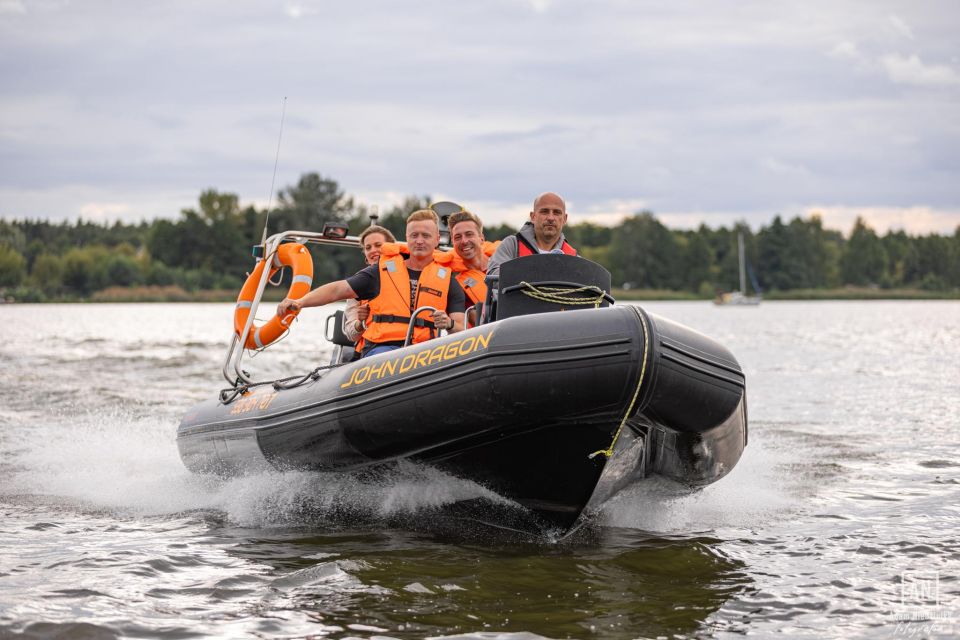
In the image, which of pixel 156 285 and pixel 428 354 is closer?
pixel 428 354

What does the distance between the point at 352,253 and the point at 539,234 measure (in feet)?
214

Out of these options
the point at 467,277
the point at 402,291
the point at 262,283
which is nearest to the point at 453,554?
the point at 402,291

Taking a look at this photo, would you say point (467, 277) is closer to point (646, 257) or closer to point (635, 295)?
point (635, 295)

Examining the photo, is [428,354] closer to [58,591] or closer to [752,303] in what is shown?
[58,591]

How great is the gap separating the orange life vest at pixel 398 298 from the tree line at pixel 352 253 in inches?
2301

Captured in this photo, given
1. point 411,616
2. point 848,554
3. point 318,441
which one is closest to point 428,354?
point 318,441

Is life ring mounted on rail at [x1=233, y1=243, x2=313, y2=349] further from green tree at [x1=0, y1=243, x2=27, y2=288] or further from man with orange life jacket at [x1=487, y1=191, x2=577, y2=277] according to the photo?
green tree at [x1=0, y1=243, x2=27, y2=288]

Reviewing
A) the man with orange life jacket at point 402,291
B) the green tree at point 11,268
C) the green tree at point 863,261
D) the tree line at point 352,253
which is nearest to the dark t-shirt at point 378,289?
the man with orange life jacket at point 402,291

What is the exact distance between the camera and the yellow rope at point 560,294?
4.73 meters

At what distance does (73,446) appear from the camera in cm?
848

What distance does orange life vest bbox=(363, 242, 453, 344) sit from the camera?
5852 mm

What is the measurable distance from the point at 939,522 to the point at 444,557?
2.72 m

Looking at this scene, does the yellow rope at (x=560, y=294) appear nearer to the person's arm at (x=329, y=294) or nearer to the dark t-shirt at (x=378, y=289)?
the dark t-shirt at (x=378, y=289)

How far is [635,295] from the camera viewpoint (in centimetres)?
8488
